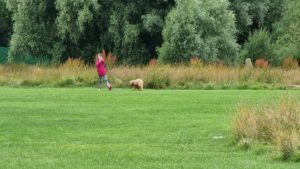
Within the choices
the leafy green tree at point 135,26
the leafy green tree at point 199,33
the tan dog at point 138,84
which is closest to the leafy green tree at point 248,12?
the leafy green tree at point 199,33

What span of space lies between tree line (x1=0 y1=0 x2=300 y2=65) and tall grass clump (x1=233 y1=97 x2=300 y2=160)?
32.3m

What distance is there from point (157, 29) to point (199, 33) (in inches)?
267

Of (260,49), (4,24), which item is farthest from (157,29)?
(4,24)

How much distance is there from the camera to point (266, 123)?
1284 centimetres

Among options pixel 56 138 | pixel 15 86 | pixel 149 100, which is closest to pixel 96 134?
pixel 56 138

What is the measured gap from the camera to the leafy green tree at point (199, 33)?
4597 cm

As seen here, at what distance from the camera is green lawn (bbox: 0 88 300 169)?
11.0 metres

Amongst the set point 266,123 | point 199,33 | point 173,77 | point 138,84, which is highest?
point 266,123

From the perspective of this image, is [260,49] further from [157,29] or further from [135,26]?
[135,26]

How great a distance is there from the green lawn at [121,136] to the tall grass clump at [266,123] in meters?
0.41

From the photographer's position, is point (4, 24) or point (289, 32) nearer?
point (289, 32)

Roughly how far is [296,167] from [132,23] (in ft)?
144

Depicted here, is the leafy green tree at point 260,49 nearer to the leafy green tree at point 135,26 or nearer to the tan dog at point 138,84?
the leafy green tree at point 135,26

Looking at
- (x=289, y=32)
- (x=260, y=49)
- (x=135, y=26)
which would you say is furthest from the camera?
(x=289, y=32)
